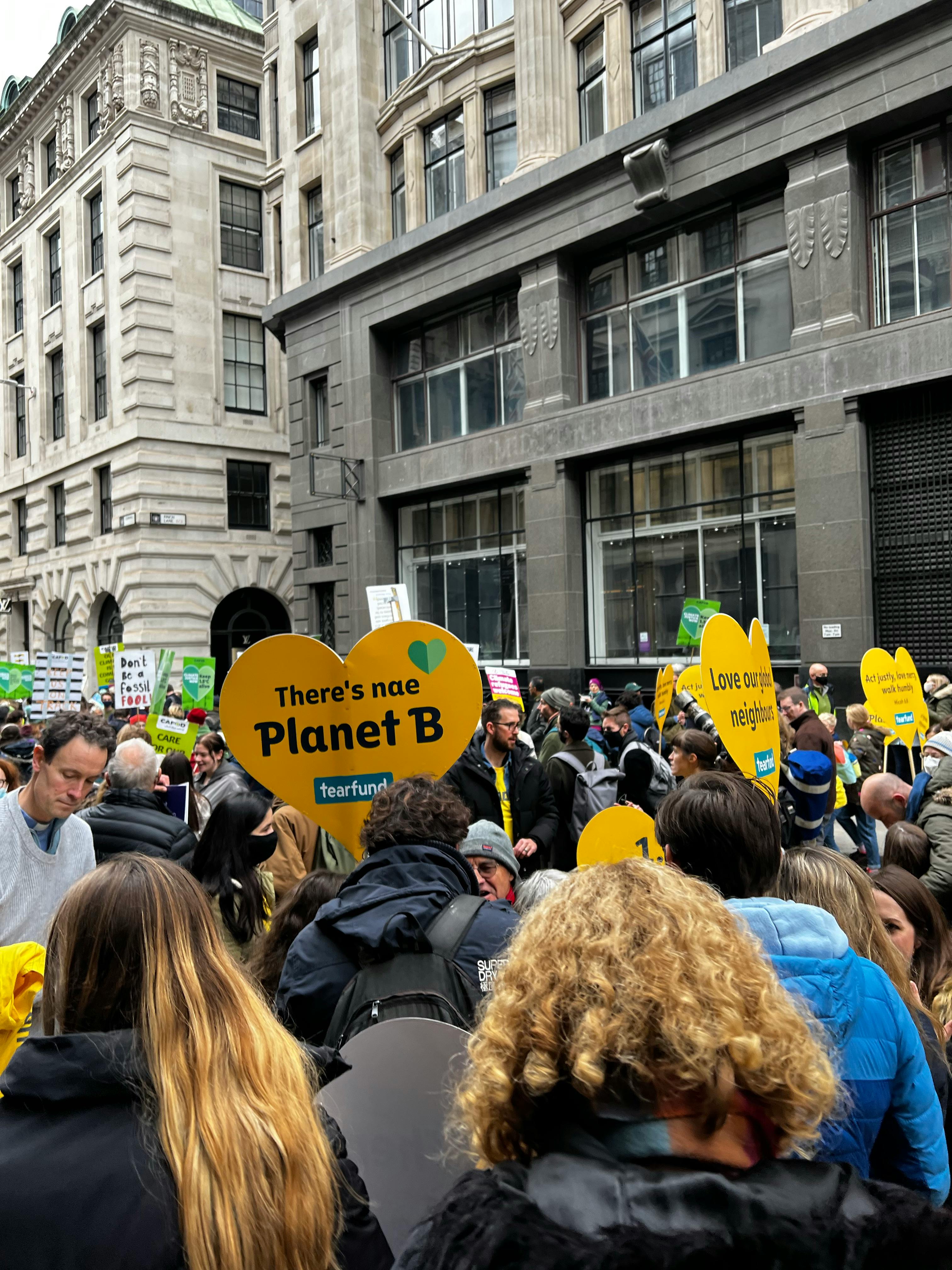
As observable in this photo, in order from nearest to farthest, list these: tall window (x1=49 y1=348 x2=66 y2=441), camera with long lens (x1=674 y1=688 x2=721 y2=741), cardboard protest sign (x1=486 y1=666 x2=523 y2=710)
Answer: camera with long lens (x1=674 y1=688 x2=721 y2=741), cardboard protest sign (x1=486 y1=666 x2=523 y2=710), tall window (x1=49 y1=348 x2=66 y2=441)

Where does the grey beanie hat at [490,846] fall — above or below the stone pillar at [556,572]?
below

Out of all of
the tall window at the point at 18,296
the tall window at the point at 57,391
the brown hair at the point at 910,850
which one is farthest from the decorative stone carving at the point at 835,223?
the tall window at the point at 18,296

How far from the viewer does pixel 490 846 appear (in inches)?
160

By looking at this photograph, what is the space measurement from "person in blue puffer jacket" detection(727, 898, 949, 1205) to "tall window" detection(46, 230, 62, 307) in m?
40.0

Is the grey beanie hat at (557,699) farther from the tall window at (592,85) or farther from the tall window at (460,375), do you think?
the tall window at (592,85)

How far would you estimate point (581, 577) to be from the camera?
2011cm

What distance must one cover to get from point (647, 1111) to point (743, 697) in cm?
405

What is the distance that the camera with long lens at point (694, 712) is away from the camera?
25.2 feet

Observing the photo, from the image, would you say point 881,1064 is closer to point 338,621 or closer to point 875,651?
point 875,651

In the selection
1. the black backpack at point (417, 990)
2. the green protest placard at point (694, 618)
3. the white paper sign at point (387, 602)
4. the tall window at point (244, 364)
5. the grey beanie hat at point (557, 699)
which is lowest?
the black backpack at point (417, 990)

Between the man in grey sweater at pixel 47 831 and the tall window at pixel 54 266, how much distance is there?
123ft

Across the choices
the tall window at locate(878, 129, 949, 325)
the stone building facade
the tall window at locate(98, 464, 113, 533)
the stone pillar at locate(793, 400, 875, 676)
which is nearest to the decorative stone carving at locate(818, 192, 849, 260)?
the tall window at locate(878, 129, 949, 325)

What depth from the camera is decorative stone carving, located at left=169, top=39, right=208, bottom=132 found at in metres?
Result: 31.1

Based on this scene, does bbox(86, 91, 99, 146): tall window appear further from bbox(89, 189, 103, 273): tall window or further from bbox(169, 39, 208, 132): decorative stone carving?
bbox(169, 39, 208, 132): decorative stone carving
